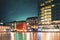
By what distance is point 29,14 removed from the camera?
89 centimetres

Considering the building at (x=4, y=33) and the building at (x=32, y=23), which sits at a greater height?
the building at (x=32, y=23)

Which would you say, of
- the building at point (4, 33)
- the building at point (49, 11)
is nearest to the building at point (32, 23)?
the building at point (49, 11)

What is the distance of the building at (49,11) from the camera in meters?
0.87

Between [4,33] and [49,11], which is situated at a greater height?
[49,11]

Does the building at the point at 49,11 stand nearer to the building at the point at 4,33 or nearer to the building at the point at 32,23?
the building at the point at 32,23

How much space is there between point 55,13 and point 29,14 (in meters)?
0.23

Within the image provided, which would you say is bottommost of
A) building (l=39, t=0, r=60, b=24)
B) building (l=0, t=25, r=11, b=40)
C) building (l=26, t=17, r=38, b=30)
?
building (l=0, t=25, r=11, b=40)

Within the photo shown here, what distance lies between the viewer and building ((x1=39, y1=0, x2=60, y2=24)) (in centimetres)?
87

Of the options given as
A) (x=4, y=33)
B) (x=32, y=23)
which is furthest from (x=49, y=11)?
(x=4, y=33)

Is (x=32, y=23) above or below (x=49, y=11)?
below

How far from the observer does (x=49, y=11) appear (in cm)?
88

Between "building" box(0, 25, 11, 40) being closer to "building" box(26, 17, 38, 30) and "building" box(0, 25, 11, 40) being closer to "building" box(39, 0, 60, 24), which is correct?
"building" box(26, 17, 38, 30)

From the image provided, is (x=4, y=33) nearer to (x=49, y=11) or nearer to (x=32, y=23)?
(x=32, y=23)

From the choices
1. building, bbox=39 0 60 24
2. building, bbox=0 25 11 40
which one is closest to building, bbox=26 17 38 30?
building, bbox=39 0 60 24
